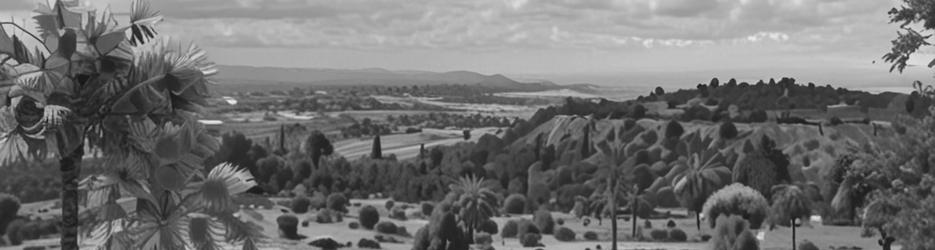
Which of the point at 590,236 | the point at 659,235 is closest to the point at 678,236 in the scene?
the point at 659,235

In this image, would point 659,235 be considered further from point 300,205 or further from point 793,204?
point 300,205

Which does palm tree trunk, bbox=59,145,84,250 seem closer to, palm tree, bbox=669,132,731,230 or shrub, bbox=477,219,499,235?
shrub, bbox=477,219,499,235

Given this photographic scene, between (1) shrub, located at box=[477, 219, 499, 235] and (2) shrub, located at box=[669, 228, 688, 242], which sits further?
(1) shrub, located at box=[477, 219, 499, 235]

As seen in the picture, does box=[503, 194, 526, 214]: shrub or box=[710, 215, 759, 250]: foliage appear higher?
box=[710, 215, 759, 250]: foliage

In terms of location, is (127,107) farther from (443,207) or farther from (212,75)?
(443,207)

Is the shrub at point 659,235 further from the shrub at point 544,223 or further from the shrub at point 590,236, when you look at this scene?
the shrub at point 544,223

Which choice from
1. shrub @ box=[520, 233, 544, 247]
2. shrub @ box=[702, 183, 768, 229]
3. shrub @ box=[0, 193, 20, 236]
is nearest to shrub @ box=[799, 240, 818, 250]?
shrub @ box=[702, 183, 768, 229]
